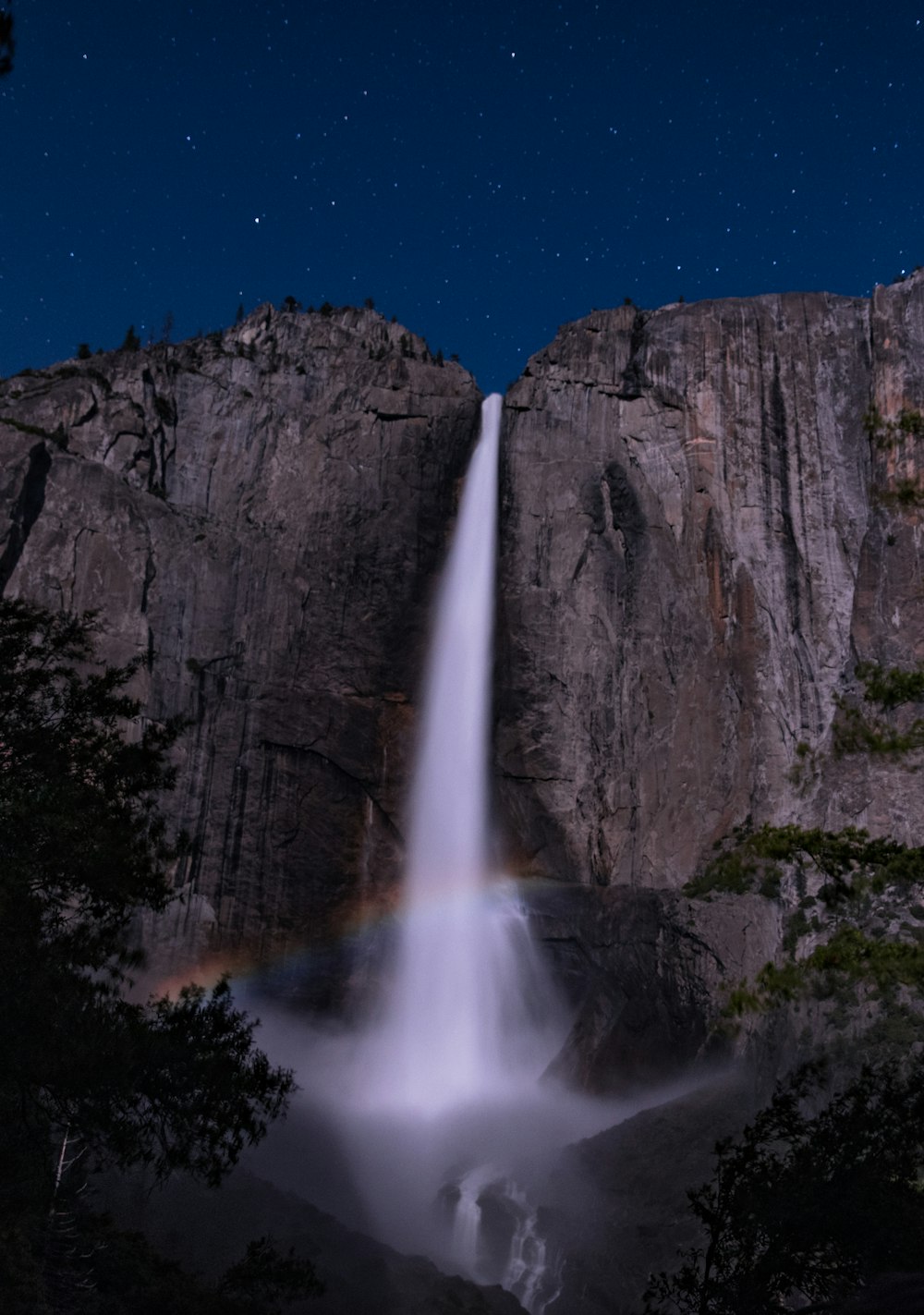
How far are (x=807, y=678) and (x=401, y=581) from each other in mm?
19316

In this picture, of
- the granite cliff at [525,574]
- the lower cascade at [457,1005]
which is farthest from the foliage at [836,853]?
the granite cliff at [525,574]

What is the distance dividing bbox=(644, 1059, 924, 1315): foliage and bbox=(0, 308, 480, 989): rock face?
3684cm

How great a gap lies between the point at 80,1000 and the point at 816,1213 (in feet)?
28.6

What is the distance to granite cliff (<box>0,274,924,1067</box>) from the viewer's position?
49188 millimetres

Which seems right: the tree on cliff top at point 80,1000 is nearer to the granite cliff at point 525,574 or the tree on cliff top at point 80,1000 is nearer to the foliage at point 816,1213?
the foliage at point 816,1213

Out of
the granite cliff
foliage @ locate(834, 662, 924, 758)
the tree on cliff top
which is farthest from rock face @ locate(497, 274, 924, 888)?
the tree on cliff top

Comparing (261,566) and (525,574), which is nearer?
(261,566)

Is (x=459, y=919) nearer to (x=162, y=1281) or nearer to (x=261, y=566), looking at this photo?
(x=261, y=566)

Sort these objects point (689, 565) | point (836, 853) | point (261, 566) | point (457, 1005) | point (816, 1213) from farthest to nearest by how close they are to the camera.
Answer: point (261, 566) → point (689, 565) → point (457, 1005) → point (836, 853) → point (816, 1213)

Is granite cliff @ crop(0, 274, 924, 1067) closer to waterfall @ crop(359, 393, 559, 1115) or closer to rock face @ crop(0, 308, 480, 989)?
rock face @ crop(0, 308, 480, 989)

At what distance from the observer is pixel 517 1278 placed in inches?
1278

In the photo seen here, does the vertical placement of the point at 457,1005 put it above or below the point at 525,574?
below

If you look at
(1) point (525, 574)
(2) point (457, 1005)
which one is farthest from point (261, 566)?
(2) point (457, 1005)

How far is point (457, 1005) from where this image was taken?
50.7m
